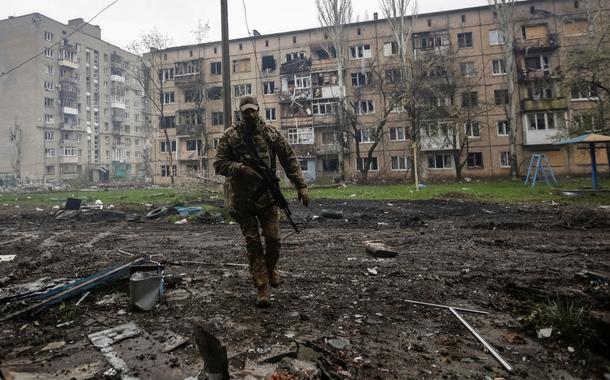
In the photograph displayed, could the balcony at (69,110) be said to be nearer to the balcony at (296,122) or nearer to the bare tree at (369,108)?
the balcony at (296,122)

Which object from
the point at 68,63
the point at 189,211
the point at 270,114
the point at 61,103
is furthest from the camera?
the point at 68,63

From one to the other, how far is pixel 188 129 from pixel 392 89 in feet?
80.0

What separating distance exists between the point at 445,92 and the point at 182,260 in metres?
30.5

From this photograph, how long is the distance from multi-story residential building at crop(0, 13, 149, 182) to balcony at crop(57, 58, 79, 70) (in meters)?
0.16

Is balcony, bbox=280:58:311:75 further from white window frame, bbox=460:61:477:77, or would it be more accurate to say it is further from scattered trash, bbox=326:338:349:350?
scattered trash, bbox=326:338:349:350

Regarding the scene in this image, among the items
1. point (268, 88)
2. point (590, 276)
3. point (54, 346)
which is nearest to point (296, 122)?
point (268, 88)

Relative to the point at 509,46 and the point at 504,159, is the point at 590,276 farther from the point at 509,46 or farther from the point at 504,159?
the point at 504,159

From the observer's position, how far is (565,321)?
9.61ft

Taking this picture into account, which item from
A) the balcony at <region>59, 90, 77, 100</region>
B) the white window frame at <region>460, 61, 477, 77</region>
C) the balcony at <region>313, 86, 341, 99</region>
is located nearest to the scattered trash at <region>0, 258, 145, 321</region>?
the balcony at <region>313, 86, 341, 99</region>

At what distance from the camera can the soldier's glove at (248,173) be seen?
3959 mm

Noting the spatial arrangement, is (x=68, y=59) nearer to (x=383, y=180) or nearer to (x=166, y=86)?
(x=166, y=86)

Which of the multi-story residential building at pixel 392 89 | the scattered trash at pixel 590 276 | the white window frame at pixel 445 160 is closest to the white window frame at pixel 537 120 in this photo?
the multi-story residential building at pixel 392 89

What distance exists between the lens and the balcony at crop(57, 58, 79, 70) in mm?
55062

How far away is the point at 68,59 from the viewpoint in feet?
188
